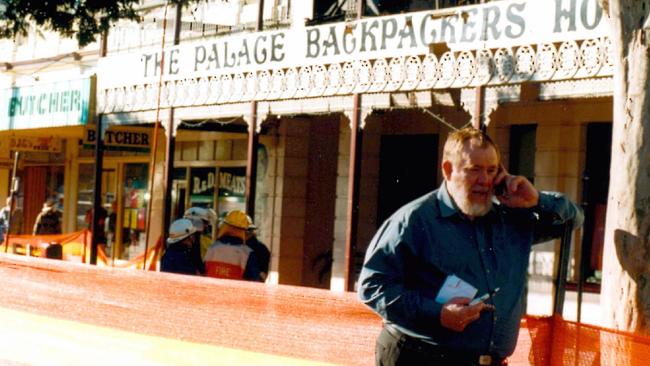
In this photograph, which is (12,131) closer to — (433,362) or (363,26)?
(363,26)

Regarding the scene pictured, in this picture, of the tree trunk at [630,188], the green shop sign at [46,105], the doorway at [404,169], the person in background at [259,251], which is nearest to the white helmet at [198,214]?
the person in background at [259,251]

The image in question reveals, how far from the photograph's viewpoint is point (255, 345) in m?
9.74

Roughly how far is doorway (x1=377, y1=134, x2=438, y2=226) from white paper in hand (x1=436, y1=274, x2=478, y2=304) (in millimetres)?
15220

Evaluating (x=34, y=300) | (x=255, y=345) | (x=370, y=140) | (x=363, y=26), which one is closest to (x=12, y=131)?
(x=370, y=140)

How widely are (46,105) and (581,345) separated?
18794mm

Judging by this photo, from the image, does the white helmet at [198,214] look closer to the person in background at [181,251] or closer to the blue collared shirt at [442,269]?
the person in background at [181,251]

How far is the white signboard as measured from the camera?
1423cm

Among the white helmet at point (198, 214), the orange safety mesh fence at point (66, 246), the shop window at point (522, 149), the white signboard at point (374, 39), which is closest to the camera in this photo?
the white helmet at point (198, 214)

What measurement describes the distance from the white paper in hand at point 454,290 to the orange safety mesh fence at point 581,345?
4.33ft

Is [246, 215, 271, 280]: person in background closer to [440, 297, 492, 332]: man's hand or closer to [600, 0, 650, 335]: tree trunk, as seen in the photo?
[600, 0, 650, 335]: tree trunk

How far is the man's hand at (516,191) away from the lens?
15.6 ft

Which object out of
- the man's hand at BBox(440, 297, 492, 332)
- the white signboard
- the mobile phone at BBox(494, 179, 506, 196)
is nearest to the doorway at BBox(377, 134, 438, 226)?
the white signboard

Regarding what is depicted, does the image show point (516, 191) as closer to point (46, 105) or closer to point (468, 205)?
point (468, 205)

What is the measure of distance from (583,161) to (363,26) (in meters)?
3.60
